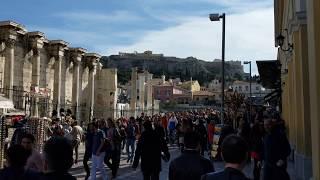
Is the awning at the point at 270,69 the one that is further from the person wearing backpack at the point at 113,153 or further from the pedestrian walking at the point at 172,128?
the person wearing backpack at the point at 113,153

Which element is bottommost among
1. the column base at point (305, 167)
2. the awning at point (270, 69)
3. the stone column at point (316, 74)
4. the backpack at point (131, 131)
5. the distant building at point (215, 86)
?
the column base at point (305, 167)

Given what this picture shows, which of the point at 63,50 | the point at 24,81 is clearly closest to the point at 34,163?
the point at 24,81

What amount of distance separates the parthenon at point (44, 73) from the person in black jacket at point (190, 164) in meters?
22.4

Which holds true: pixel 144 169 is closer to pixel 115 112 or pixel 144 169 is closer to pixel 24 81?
pixel 24 81

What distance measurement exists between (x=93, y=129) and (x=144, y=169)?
11.7 ft

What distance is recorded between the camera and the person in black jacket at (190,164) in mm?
5801

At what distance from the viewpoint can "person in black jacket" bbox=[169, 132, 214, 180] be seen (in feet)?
19.0

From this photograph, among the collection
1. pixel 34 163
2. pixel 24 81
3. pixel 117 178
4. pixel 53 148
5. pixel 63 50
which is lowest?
pixel 117 178

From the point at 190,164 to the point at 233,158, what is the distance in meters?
1.78

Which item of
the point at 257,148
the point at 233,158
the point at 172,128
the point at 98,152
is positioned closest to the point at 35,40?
the point at 172,128

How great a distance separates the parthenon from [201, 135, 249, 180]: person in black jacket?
24.2 meters

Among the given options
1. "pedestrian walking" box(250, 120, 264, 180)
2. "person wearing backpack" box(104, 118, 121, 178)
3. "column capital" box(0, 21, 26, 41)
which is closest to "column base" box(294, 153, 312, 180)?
"pedestrian walking" box(250, 120, 264, 180)

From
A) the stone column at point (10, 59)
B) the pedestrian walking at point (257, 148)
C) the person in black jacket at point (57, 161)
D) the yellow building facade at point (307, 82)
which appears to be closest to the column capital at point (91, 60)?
the stone column at point (10, 59)

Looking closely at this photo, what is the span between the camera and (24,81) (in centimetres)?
3597
